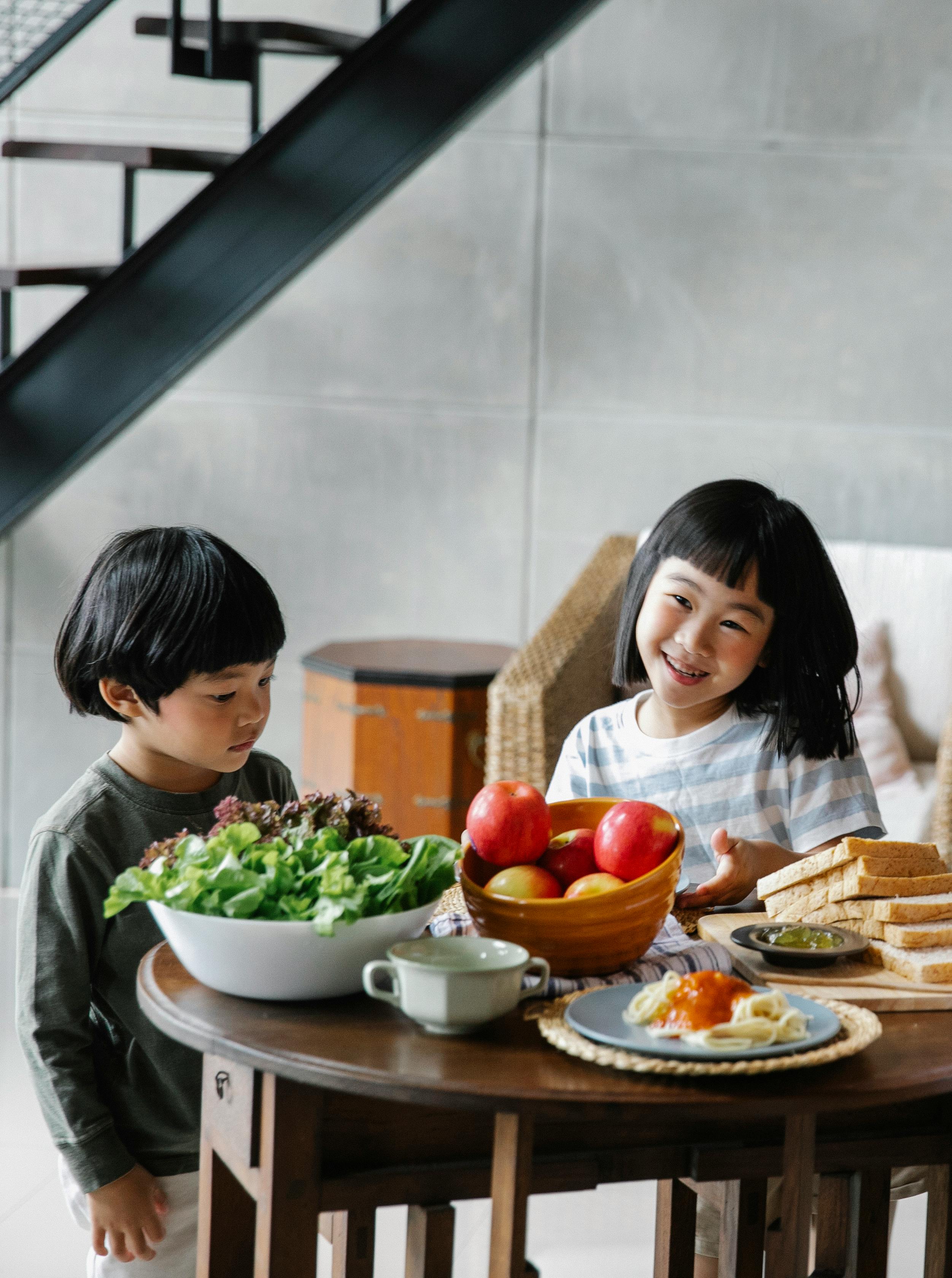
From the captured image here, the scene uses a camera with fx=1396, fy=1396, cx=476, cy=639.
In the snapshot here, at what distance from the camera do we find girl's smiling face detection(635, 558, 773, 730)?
1752mm

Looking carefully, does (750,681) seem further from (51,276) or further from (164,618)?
(51,276)

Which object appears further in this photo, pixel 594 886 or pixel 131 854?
pixel 131 854

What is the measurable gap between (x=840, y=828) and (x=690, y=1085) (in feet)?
2.64

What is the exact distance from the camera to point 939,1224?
134 centimetres

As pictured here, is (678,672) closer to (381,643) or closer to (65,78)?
(381,643)

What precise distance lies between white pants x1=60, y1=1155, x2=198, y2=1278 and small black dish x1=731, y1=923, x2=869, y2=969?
0.62 metres

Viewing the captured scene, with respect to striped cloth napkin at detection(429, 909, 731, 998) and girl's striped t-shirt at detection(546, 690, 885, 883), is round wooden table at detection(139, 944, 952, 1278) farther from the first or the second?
girl's striped t-shirt at detection(546, 690, 885, 883)

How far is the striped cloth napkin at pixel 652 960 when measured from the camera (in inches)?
47.4

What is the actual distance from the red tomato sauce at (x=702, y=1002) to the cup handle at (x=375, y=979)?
0.20 meters

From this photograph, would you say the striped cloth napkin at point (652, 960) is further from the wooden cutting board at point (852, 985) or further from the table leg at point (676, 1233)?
the table leg at point (676, 1233)

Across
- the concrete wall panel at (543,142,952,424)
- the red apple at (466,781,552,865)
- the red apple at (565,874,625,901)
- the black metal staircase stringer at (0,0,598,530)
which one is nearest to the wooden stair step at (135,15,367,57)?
the black metal staircase stringer at (0,0,598,530)

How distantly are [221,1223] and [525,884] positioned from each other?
0.42m

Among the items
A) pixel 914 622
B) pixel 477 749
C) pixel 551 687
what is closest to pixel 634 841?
pixel 551 687

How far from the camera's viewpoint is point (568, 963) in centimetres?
122
